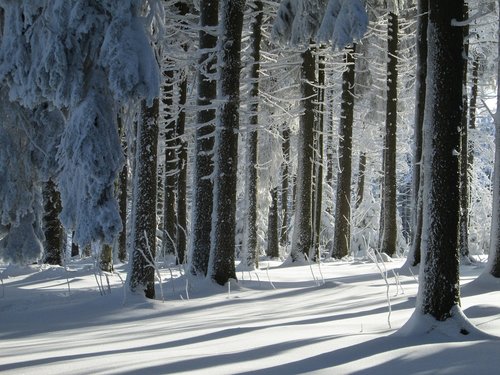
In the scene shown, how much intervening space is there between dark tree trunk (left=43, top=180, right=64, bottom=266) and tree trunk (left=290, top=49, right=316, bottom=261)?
662 centimetres

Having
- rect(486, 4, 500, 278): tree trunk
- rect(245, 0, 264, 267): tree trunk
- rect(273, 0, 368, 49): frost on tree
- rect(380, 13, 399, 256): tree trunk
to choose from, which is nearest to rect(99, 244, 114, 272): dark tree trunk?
rect(245, 0, 264, 267): tree trunk

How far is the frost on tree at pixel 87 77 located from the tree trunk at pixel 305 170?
7.06 meters

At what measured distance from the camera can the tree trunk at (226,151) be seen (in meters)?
10.0

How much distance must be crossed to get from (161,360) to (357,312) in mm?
3532

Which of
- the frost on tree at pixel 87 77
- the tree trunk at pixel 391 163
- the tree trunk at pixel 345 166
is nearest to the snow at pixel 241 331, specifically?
the frost on tree at pixel 87 77

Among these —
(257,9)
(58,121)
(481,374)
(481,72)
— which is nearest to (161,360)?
(481,374)

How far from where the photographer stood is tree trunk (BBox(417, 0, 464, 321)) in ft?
17.8

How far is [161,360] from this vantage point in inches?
188

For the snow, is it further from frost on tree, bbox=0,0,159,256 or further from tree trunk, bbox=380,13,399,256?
tree trunk, bbox=380,13,399,256

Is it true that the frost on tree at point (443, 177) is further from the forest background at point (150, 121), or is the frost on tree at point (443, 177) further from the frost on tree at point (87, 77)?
the frost on tree at point (87, 77)

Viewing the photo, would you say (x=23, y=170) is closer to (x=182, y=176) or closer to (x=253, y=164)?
(x=253, y=164)

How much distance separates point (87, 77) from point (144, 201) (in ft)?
7.14

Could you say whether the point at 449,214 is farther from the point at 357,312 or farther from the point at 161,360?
the point at 161,360

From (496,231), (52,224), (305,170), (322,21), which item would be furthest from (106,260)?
(496,231)
